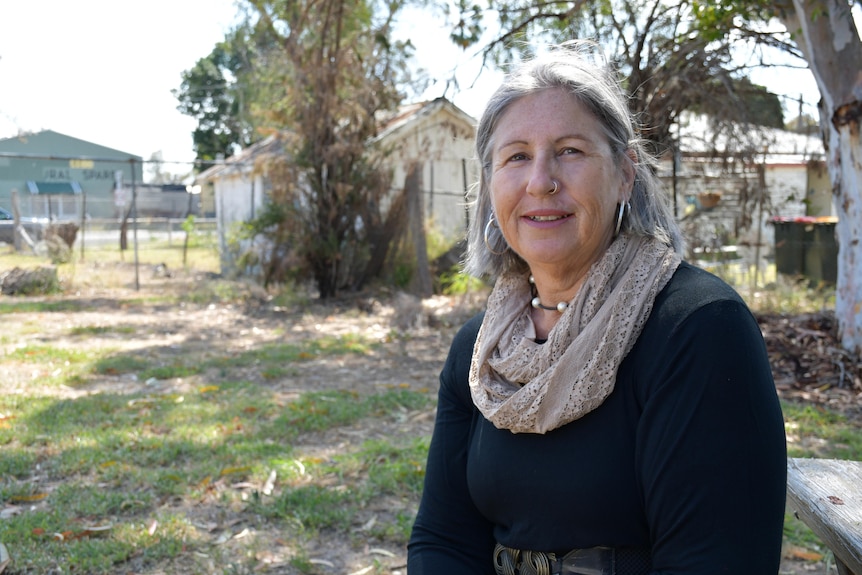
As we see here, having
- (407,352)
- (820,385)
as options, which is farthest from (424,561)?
(407,352)

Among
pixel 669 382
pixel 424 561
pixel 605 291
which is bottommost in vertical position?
pixel 424 561

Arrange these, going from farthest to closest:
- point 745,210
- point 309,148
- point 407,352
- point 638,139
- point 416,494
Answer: point 309,148
point 745,210
point 407,352
point 416,494
point 638,139

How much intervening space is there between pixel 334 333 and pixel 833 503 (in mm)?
8667

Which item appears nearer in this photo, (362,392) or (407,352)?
(362,392)

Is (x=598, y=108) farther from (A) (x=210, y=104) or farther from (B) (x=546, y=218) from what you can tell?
(A) (x=210, y=104)

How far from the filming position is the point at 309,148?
41.5 feet

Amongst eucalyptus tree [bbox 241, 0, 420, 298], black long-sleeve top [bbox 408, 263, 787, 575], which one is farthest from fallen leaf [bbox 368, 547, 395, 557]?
eucalyptus tree [bbox 241, 0, 420, 298]

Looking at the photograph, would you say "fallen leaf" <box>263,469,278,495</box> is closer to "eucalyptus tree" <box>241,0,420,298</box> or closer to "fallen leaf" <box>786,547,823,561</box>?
"fallen leaf" <box>786,547,823,561</box>

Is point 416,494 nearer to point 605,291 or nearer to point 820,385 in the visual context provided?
point 605,291

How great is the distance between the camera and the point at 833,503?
2053 mm

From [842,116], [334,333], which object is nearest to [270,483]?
[842,116]

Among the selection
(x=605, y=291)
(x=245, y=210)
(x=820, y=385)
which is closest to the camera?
(x=605, y=291)

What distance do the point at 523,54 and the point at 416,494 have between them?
9.15 ft

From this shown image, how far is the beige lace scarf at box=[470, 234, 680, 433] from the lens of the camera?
5.77 feet
